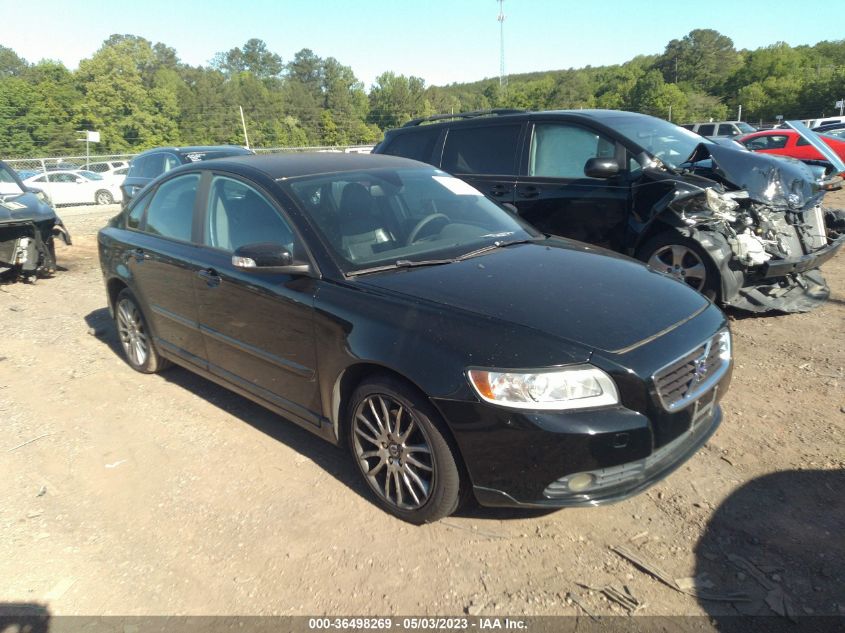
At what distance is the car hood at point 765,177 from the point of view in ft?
17.8

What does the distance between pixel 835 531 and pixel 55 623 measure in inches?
129

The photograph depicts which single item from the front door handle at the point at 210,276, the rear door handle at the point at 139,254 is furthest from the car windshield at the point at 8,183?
the front door handle at the point at 210,276

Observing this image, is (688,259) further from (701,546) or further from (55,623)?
(55,623)

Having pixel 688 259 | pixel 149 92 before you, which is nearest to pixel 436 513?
pixel 688 259

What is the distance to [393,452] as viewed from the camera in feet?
9.44

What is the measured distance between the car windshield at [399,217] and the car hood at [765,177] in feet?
8.56

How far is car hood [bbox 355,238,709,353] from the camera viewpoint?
261 cm

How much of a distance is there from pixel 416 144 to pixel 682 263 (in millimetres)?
3249

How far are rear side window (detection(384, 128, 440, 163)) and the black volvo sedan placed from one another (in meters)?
2.72

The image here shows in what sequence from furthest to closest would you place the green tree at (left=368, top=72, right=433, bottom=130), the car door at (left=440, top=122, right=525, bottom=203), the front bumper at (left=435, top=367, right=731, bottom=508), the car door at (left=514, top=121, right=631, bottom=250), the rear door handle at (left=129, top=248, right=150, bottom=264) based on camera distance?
1. the green tree at (left=368, top=72, right=433, bottom=130)
2. the car door at (left=440, top=122, right=525, bottom=203)
3. the car door at (left=514, top=121, right=631, bottom=250)
4. the rear door handle at (left=129, top=248, right=150, bottom=264)
5. the front bumper at (left=435, top=367, right=731, bottom=508)

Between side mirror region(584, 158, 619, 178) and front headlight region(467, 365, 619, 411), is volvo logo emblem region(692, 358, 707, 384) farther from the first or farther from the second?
side mirror region(584, 158, 619, 178)

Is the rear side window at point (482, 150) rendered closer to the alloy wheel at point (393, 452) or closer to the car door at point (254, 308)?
the car door at point (254, 308)

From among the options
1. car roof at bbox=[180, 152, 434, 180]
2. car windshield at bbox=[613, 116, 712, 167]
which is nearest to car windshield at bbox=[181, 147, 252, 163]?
car roof at bbox=[180, 152, 434, 180]

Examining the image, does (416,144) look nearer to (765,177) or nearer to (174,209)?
(174,209)
